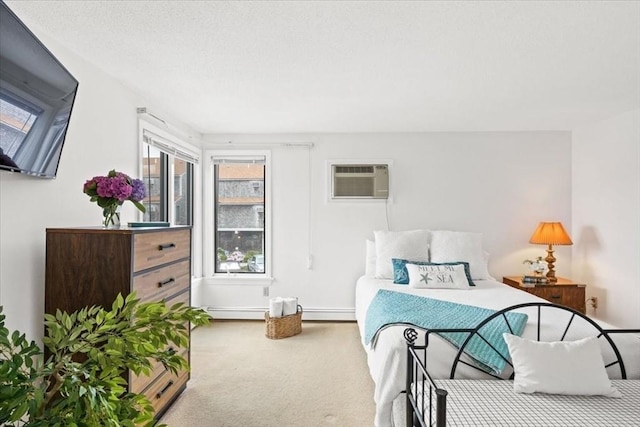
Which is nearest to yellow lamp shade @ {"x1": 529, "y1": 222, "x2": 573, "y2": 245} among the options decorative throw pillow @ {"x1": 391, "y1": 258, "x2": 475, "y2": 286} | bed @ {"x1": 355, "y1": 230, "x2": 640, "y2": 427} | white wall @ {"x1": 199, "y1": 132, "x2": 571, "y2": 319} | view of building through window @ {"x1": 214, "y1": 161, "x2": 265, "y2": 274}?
white wall @ {"x1": 199, "y1": 132, "x2": 571, "y2": 319}

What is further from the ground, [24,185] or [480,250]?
[24,185]

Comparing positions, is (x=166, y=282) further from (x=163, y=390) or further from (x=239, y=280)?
(x=239, y=280)

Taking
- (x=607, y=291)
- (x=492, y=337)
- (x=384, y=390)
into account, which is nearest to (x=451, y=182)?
(x=607, y=291)

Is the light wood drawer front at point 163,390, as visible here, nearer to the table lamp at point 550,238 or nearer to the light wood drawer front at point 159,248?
the light wood drawer front at point 159,248

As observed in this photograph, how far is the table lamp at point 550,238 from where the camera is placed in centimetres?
395

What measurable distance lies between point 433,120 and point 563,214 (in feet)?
6.63

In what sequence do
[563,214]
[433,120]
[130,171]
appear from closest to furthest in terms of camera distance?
[130,171]
[433,120]
[563,214]

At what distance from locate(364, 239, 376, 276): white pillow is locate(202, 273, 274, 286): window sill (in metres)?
1.21

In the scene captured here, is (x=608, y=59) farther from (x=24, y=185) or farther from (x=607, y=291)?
(x=24, y=185)

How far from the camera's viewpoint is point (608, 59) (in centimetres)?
240

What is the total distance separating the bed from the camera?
2.08 metres

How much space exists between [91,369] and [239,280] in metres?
3.56

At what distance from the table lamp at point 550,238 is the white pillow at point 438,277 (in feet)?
3.66

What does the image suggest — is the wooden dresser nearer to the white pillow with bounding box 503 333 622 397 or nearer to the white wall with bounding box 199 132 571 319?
the white pillow with bounding box 503 333 622 397
